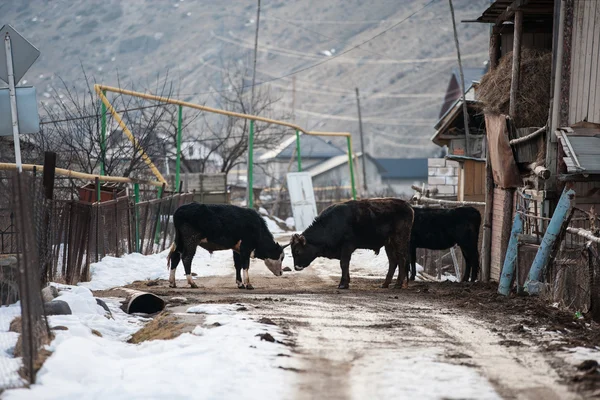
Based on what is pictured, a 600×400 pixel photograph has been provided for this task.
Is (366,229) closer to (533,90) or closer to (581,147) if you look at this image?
(533,90)

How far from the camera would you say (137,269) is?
1795 centimetres

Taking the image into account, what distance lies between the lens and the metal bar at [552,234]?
38.7 ft

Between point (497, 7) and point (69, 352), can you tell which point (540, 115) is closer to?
point (497, 7)

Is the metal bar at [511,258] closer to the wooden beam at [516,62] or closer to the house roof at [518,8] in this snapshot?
the wooden beam at [516,62]

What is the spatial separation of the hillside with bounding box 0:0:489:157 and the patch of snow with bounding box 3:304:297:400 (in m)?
96.2

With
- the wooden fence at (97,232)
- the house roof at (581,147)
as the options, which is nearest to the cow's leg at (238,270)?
the wooden fence at (97,232)

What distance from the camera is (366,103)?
398 feet

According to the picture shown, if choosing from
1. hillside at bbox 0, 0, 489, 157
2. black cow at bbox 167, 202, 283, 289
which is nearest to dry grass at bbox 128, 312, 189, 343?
black cow at bbox 167, 202, 283, 289

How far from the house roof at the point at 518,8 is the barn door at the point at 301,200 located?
796 inches

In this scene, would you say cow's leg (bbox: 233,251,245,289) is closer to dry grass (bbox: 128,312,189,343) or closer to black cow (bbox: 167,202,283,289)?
black cow (bbox: 167,202,283,289)

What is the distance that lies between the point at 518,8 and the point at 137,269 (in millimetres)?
8845

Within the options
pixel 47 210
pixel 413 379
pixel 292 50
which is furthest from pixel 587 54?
pixel 292 50

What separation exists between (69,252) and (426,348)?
7290 mm

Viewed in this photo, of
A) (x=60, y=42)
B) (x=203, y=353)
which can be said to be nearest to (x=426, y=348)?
(x=203, y=353)
